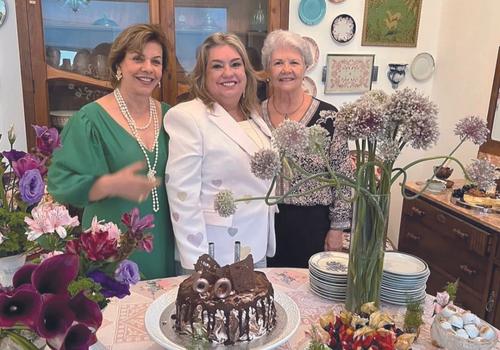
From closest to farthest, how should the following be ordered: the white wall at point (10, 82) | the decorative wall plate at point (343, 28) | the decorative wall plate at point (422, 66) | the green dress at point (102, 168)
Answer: the green dress at point (102, 168) < the white wall at point (10, 82) < the decorative wall plate at point (343, 28) < the decorative wall plate at point (422, 66)

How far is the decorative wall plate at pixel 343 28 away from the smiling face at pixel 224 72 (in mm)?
1442

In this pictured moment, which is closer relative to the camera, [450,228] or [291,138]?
[291,138]

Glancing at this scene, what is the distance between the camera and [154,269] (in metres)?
1.54

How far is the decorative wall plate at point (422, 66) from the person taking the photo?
10.1 feet

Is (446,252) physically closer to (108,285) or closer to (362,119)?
(362,119)

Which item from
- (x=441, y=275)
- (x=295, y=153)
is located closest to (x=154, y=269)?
(x=295, y=153)

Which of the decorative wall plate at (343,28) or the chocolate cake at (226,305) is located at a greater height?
the decorative wall plate at (343,28)

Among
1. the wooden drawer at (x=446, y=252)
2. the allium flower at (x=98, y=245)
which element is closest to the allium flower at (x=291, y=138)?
the allium flower at (x=98, y=245)

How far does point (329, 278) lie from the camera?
1209mm

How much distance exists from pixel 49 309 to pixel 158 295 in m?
0.66

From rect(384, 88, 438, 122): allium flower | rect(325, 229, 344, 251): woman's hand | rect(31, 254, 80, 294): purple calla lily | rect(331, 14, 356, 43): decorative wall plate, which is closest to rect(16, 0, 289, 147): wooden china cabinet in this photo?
rect(331, 14, 356, 43): decorative wall plate

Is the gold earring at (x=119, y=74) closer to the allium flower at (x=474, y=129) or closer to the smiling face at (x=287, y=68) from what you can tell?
the smiling face at (x=287, y=68)

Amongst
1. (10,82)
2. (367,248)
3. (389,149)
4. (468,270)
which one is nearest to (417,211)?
(468,270)

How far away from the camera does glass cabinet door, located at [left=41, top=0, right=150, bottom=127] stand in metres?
2.06
